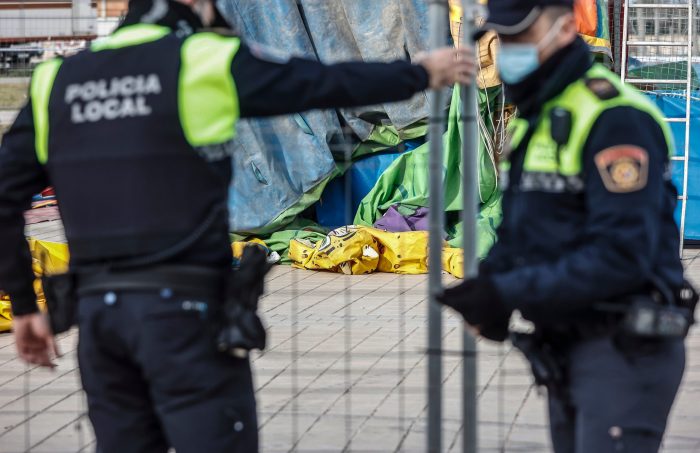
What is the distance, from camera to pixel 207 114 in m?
2.80

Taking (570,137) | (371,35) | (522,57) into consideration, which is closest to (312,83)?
(522,57)

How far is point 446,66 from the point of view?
291 cm

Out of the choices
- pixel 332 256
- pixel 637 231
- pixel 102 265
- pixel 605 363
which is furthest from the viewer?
pixel 332 256

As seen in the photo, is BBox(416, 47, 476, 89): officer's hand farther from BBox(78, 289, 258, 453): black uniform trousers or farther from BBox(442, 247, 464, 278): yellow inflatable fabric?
BBox(442, 247, 464, 278): yellow inflatable fabric

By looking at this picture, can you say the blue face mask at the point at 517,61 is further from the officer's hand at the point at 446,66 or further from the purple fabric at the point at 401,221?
the purple fabric at the point at 401,221

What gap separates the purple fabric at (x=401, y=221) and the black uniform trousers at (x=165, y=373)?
6.77 metres

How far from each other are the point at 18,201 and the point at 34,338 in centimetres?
40

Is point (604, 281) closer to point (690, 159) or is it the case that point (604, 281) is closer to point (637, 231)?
point (637, 231)

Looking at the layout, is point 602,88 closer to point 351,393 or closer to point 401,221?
point 351,393

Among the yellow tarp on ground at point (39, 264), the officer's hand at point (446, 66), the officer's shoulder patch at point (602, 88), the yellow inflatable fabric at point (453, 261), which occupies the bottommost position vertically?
the yellow inflatable fabric at point (453, 261)

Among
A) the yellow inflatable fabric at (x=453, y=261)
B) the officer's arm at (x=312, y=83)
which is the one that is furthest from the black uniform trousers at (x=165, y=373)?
the yellow inflatable fabric at (x=453, y=261)

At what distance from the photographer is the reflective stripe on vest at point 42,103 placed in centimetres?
294

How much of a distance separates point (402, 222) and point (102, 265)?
22.6 ft

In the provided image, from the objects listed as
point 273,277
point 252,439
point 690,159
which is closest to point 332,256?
point 273,277
